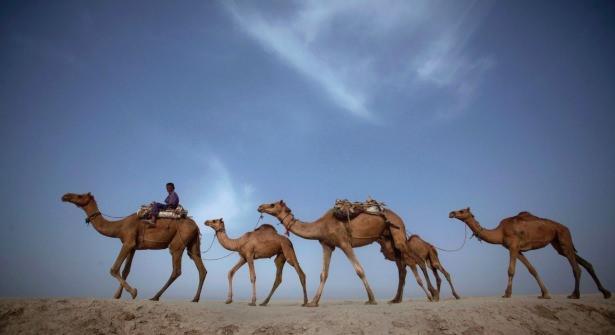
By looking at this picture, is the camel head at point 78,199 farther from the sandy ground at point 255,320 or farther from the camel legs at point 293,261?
the camel legs at point 293,261

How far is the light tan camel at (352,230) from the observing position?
11641 millimetres

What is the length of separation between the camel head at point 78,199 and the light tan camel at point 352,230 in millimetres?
6604

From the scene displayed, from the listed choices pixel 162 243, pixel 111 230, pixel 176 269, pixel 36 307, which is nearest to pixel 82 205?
pixel 111 230

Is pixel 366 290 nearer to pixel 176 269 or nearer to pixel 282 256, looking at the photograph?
pixel 282 256

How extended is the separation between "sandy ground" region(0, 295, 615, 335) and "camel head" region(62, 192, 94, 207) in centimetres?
466

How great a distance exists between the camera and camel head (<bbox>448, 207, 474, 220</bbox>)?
14.7 m

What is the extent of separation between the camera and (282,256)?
45.7ft

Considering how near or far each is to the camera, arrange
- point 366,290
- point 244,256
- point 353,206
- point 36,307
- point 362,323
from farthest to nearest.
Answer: point 244,256, point 353,206, point 366,290, point 362,323, point 36,307

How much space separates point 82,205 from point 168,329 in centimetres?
647

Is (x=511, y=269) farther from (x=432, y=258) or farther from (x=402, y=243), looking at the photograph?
(x=402, y=243)

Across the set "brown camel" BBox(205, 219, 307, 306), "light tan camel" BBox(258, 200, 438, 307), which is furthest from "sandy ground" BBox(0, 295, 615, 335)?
"brown camel" BBox(205, 219, 307, 306)

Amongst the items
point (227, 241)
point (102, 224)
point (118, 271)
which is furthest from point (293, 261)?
point (102, 224)

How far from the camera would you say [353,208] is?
471 inches

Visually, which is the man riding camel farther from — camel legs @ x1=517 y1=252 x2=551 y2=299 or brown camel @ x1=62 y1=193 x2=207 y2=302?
camel legs @ x1=517 y1=252 x2=551 y2=299
